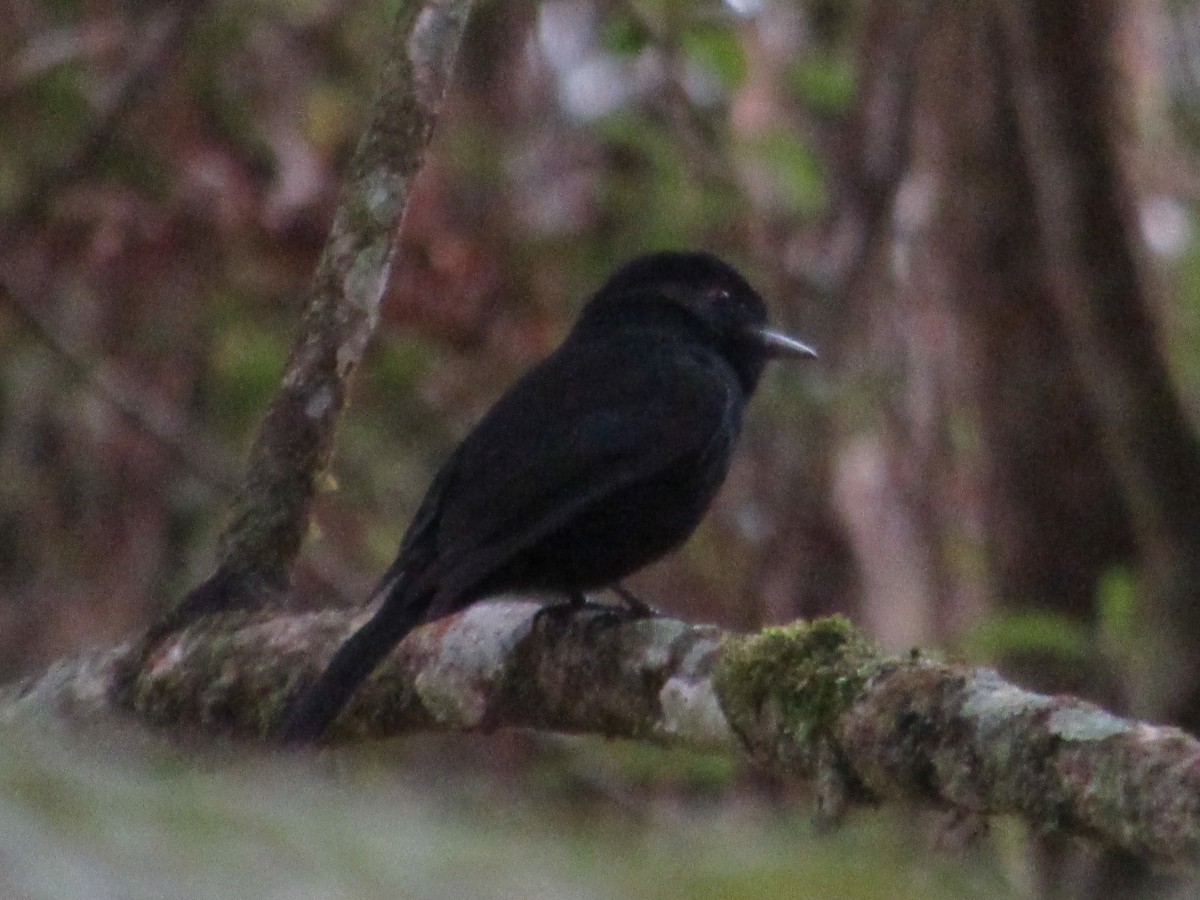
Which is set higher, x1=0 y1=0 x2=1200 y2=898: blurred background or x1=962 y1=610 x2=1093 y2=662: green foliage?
x1=0 y1=0 x2=1200 y2=898: blurred background

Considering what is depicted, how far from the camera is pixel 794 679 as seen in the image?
7.84 ft

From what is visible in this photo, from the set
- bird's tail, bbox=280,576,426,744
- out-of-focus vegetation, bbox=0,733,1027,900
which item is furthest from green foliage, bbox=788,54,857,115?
out-of-focus vegetation, bbox=0,733,1027,900

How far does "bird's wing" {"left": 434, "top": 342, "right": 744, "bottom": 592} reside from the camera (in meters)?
3.56

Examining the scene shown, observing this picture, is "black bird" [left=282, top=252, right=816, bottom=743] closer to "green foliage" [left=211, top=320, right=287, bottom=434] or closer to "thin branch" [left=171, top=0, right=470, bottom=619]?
"thin branch" [left=171, top=0, right=470, bottom=619]

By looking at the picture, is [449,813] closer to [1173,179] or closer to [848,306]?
[848,306]

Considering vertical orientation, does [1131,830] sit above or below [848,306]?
below

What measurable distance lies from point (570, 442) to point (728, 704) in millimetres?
1226

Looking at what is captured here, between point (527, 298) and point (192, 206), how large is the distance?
43.7 inches

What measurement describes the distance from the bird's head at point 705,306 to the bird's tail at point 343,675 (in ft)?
4.89

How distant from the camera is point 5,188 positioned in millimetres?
5840

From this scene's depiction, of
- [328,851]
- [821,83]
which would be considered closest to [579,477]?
[821,83]

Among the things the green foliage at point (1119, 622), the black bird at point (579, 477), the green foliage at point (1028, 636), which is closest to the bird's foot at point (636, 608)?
the black bird at point (579, 477)

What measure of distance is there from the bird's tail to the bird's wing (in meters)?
0.33

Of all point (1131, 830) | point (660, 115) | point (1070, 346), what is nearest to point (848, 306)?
point (1070, 346)
